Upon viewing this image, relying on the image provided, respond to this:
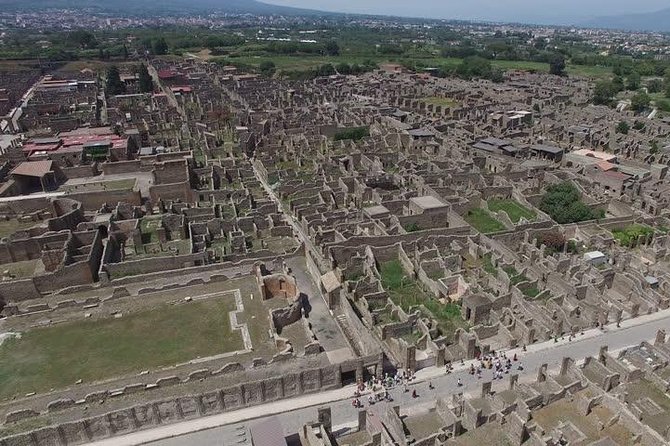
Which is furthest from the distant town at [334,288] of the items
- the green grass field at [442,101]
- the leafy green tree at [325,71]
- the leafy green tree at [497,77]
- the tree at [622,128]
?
the leafy green tree at [325,71]

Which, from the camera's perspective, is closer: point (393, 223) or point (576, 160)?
point (393, 223)

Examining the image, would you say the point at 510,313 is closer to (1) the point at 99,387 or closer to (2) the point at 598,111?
(1) the point at 99,387

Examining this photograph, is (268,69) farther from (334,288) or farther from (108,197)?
(334,288)

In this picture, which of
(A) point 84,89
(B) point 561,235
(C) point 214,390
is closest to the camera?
(C) point 214,390

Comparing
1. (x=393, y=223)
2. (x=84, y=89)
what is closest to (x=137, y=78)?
(x=84, y=89)

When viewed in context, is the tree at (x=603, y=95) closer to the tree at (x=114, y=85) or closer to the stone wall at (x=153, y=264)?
the stone wall at (x=153, y=264)

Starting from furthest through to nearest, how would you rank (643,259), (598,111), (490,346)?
(598,111)
(643,259)
(490,346)
